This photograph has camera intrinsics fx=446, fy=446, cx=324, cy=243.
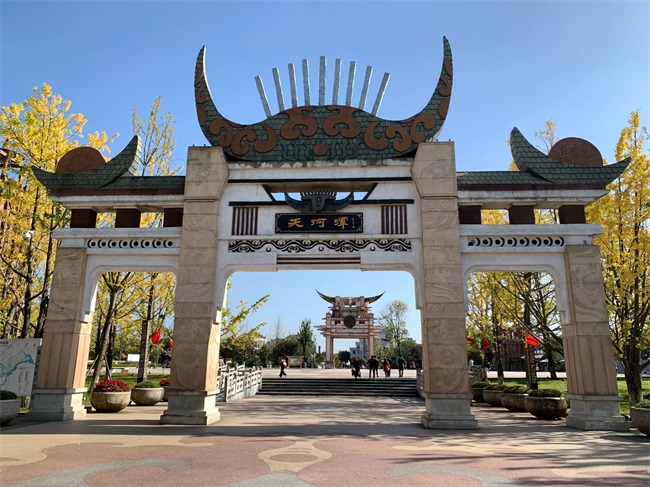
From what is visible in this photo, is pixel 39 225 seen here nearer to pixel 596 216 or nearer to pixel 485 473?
pixel 485 473

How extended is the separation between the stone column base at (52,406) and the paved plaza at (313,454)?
0.38m

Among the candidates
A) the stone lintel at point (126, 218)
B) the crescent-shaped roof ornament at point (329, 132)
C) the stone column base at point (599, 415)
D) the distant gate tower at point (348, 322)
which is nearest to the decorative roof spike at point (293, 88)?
the crescent-shaped roof ornament at point (329, 132)

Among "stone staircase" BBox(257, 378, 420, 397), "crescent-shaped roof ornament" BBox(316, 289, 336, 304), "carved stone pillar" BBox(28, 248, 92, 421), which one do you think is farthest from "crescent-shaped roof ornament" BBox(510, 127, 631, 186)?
"crescent-shaped roof ornament" BBox(316, 289, 336, 304)

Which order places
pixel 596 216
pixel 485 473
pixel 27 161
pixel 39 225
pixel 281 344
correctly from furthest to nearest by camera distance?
1. pixel 281 344
2. pixel 27 161
3. pixel 39 225
4. pixel 596 216
5. pixel 485 473

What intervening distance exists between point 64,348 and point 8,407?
4.93ft

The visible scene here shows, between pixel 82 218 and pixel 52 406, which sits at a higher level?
pixel 82 218

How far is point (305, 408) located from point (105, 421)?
231 inches


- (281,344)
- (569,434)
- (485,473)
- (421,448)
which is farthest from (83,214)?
(281,344)

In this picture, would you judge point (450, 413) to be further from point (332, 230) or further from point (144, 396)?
point (144, 396)

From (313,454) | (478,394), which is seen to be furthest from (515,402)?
(313,454)

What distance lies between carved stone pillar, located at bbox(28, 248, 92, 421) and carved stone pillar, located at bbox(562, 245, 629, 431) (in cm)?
1103

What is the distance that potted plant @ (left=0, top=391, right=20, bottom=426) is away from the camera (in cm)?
902

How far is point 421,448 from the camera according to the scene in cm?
721

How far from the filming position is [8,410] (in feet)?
29.9
